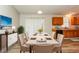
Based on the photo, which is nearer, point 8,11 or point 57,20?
point 8,11

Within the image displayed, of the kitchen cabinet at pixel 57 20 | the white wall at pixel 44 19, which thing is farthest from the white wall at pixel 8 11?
the kitchen cabinet at pixel 57 20

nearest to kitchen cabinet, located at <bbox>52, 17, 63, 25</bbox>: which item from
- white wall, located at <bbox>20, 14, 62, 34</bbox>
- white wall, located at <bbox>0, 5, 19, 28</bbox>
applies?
white wall, located at <bbox>20, 14, 62, 34</bbox>

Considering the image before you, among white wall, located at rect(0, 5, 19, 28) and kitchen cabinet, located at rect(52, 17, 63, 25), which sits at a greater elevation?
white wall, located at rect(0, 5, 19, 28)

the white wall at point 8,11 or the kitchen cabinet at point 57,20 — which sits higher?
the white wall at point 8,11

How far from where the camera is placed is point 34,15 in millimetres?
12062

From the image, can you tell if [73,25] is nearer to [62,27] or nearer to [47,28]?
[62,27]

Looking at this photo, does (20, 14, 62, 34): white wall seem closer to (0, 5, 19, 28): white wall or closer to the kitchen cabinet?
the kitchen cabinet

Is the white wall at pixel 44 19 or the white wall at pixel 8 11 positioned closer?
the white wall at pixel 8 11

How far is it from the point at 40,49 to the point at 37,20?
9368 millimetres

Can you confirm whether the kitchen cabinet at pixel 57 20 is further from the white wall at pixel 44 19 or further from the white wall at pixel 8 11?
the white wall at pixel 8 11

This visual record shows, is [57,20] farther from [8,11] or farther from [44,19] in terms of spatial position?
[8,11]

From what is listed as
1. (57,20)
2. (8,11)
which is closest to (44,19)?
(57,20)

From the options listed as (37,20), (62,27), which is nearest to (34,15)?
(37,20)

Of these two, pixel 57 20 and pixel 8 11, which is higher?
pixel 8 11
